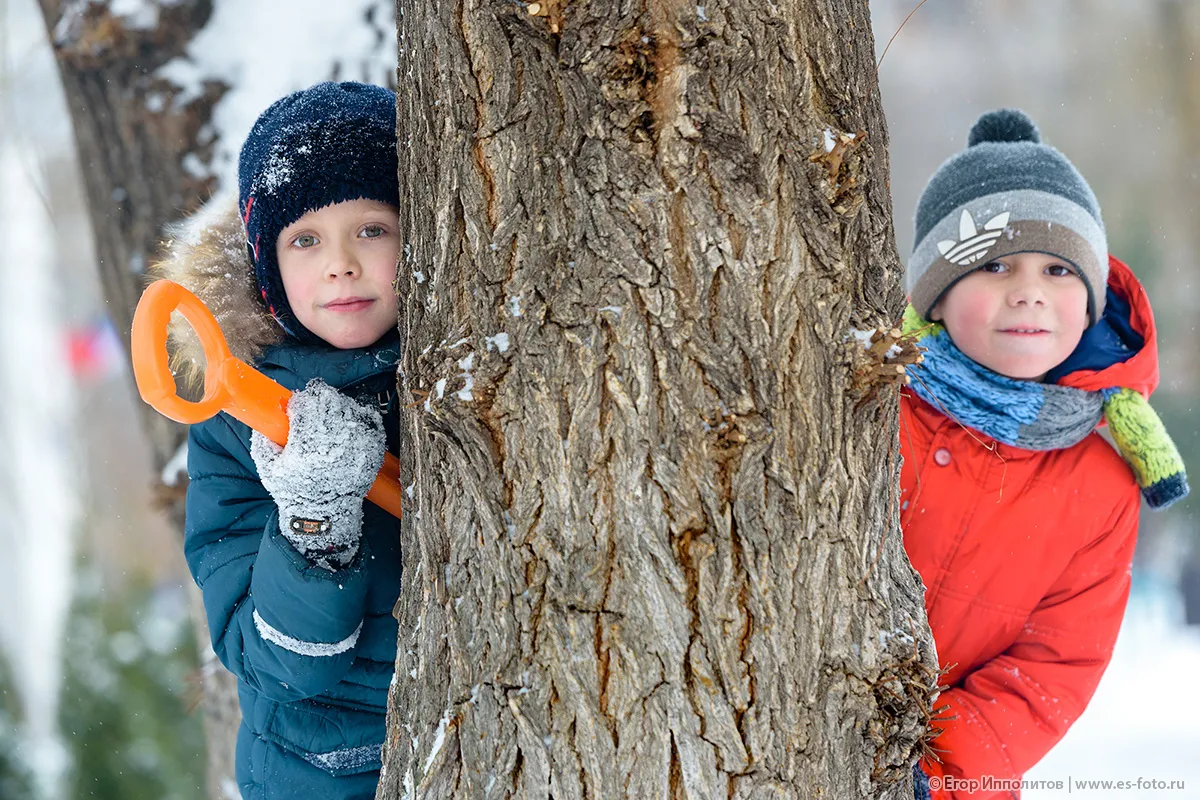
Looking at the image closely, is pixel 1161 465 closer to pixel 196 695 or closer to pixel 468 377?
pixel 468 377

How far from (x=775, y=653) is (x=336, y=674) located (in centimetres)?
76

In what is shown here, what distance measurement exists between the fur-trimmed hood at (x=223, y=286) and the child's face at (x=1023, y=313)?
55.2 inches

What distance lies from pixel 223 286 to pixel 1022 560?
5.39 ft

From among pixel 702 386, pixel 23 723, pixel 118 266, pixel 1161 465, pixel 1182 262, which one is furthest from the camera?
pixel 1182 262

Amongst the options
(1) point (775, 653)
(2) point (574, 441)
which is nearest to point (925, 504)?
(1) point (775, 653)

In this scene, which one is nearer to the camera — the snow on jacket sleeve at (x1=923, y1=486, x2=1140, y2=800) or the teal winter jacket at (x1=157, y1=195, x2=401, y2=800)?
the teal winter jacket at (x1=157, y1=195, x2=401, y2=800)

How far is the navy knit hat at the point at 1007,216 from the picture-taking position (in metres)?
2.05

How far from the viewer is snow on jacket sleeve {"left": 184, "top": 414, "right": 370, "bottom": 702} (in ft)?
4.96

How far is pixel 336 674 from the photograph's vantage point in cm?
161

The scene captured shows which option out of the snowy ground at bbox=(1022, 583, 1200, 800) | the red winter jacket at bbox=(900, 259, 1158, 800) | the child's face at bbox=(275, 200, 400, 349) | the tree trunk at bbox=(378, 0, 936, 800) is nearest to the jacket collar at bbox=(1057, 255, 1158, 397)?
the red winter jacket at bbox=(900, 259, 1158, 800)

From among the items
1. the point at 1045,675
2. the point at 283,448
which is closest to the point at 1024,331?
the point at 1045,675

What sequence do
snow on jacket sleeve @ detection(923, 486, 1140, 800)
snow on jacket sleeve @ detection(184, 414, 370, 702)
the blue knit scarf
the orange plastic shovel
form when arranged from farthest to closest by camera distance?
the blue knit scarf → snow on jacket sleeve @ detection(923, 486, 1140, 800) → snow on jacket sleeve @ detection(184, 414, 370, 702) → the orange plastic shovel

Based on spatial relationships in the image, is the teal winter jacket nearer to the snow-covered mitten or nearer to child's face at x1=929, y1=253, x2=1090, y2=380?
the snow-covered mitten

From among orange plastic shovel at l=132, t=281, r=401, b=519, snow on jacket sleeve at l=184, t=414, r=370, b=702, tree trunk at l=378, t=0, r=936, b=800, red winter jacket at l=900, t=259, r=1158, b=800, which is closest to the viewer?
tree trunk at l=378, t=0, r=936, b=800
